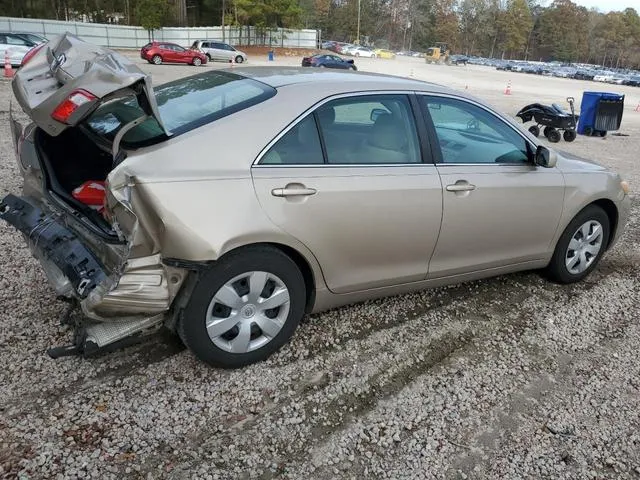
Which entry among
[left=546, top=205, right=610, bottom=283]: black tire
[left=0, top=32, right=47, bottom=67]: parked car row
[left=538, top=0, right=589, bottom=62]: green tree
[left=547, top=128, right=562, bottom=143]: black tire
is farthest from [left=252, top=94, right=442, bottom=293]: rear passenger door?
[left=538, top=0, right=589, bottom=62]: green tree

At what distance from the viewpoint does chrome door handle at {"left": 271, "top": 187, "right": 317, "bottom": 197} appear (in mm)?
2902

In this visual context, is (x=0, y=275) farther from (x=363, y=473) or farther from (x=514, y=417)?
(x=514, y=417)

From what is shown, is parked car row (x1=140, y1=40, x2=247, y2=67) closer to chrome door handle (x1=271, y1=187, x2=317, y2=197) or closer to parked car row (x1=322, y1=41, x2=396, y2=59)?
parked car row (x1=322, y1=41, x2=396, y2=59)

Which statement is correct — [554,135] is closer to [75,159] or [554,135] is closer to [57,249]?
[75,159]

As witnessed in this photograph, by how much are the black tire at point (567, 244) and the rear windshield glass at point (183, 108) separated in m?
2.66

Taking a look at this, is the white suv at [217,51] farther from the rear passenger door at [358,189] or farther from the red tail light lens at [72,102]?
the red tail light lens at [72,102]

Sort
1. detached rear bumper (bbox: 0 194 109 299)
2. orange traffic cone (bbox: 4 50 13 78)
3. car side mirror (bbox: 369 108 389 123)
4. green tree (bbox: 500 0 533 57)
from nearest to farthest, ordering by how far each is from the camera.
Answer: detached rear bumper (bbox: 0 194 109 299) → car side mirror (bbox: 369 108 389 123) → orange traffic cone (bbox: 4 50 13 78) → green tree (bbox: 500 0 533 57)

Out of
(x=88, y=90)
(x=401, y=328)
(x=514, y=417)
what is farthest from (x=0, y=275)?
(x=514, y=417)

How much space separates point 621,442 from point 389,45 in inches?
4175

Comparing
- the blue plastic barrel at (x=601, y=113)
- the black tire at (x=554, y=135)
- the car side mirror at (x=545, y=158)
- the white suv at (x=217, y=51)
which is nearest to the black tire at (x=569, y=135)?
the black tire at (x=554, y=135)

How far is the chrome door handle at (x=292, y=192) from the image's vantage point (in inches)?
114

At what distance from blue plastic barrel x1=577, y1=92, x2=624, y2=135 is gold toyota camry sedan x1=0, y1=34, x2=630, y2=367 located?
1227 cm

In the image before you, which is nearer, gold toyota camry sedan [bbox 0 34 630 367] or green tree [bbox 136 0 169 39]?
gold toyota camry sedan [bbox 0 34 630 367]

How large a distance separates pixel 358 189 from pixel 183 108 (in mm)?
1138
